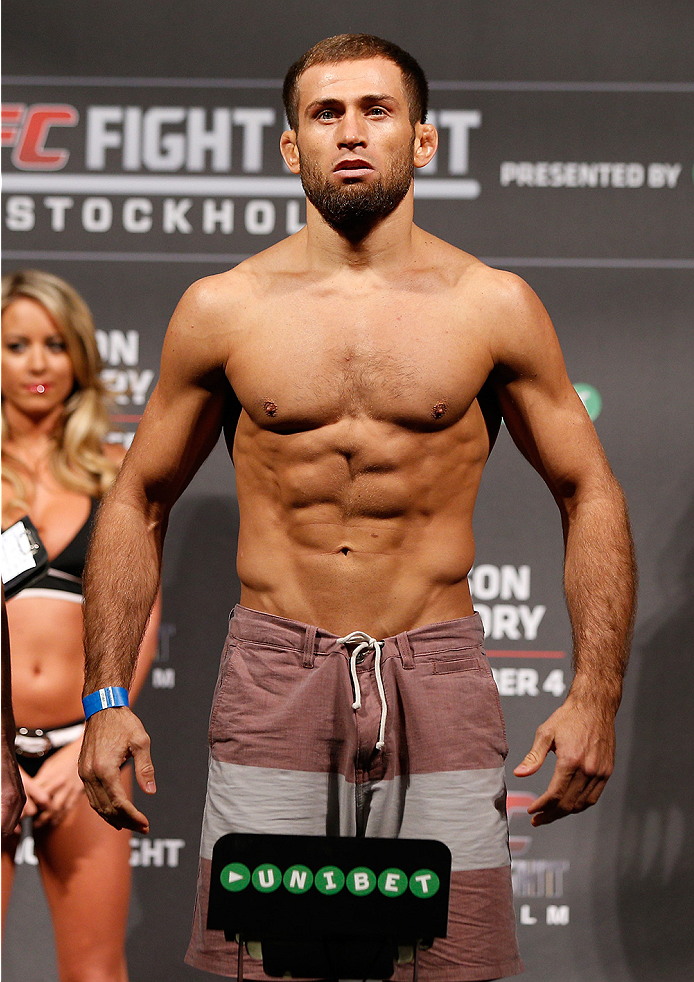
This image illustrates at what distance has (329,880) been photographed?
1602 millimetres

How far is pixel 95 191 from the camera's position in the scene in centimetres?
328

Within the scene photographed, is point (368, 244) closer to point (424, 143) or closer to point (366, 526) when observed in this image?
point (424, 143)

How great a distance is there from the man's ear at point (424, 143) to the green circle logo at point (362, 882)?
4.38ft

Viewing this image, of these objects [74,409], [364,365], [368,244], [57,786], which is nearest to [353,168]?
[368,244]

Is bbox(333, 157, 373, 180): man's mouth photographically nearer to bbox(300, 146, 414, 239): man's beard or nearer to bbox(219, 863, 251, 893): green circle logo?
bbox(300, 146, 414, 239): man's beard

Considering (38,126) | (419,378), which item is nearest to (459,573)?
(419,378)

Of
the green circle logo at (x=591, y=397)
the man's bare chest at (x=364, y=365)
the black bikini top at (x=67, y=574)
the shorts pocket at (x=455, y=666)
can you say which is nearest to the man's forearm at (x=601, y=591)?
the shorts pocket at (x=455, y=666)

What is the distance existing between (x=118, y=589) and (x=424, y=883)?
2.85ft

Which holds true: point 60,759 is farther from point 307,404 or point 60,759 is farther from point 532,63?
point 532,63

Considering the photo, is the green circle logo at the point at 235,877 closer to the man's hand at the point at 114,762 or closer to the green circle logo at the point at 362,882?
the green circle logo at the point at 362,882

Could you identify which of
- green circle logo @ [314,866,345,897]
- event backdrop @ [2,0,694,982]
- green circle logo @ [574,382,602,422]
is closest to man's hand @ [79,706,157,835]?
green circle logo @ [314,866,345,897]

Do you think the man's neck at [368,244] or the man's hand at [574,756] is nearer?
the man's hand at [574,756]

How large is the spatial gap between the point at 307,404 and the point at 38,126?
5.36 ft

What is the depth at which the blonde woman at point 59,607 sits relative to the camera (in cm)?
297
